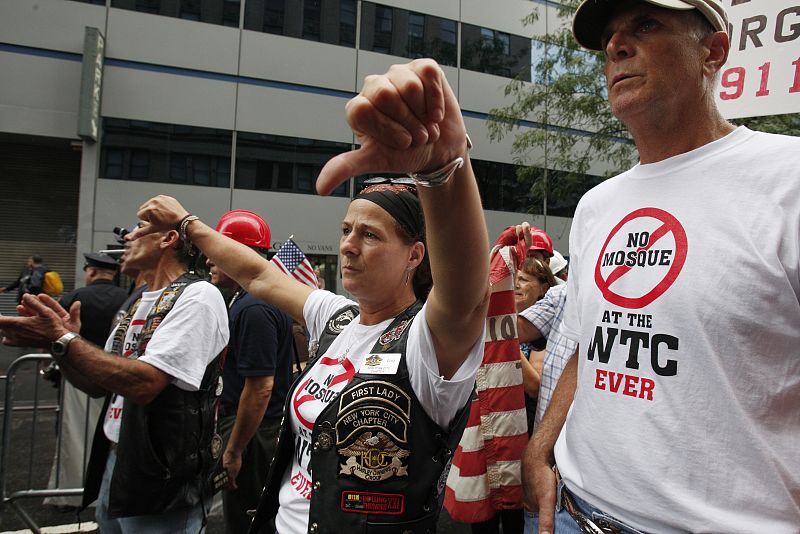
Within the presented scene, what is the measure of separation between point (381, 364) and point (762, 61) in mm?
2370

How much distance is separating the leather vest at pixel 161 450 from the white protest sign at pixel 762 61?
2849 mm

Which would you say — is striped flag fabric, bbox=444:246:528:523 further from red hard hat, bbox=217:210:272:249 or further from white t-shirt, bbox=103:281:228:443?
red hard hat, bbox=217:210:272:249

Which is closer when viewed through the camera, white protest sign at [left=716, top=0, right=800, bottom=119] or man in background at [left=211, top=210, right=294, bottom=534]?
white protest sign at [left=716, top=0, right=800, bottom=119]

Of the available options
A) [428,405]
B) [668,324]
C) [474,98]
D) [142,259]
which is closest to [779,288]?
[668,324]

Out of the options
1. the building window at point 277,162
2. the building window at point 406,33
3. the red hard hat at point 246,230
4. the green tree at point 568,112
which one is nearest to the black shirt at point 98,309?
the red hard hat at point 246,230

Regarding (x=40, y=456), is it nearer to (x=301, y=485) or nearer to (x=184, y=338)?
(x=184, y=338)

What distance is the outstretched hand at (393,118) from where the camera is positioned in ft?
2.82

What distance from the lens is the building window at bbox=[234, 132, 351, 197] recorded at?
47.5ft

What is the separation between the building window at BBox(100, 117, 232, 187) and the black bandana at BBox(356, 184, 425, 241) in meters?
13.2

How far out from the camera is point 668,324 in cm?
133

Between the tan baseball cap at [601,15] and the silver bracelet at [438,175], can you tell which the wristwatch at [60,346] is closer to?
the silver bracelet at [438,175]

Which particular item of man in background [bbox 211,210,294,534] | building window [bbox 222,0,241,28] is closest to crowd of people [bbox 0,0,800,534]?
man in background [bbox 211,210,294,534]

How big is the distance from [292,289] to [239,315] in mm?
1289

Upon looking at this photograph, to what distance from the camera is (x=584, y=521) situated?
4.67 ft
